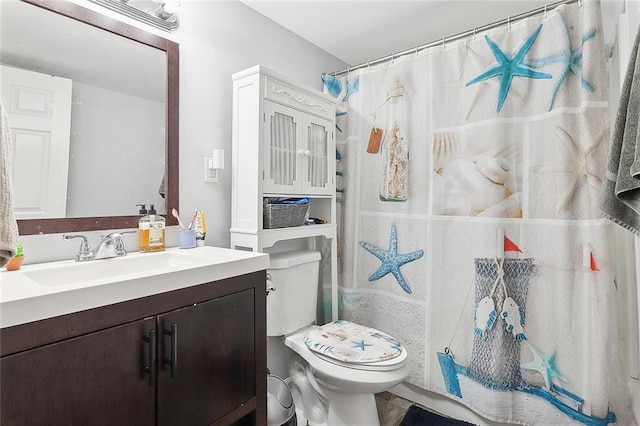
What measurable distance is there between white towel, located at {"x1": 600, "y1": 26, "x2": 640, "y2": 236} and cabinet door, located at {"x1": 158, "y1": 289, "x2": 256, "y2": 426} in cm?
118

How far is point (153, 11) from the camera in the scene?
Answer: 1407 mm

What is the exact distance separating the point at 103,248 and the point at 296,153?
96 cm

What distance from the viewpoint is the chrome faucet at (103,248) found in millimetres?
1157

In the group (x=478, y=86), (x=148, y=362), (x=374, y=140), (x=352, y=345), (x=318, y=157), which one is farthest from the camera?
(x=374, y=140)

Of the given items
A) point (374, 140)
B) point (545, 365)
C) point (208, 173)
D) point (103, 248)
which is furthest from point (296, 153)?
point (545, 365)

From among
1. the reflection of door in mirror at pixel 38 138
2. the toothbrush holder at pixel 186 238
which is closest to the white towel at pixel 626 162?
the toothbrush holder at pixel 186 238

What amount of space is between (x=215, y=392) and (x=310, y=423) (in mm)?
881

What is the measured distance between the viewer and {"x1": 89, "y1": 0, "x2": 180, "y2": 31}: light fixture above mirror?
4.31 feet

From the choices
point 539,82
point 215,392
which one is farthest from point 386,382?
point 539,82

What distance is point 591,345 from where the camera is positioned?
1370 millimetres

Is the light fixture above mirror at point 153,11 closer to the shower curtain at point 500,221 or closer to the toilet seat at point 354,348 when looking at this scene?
the shower curtain at point 500,221

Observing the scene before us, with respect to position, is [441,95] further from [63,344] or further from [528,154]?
[63,344]

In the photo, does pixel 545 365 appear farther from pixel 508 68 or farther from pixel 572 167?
pixel 508 68

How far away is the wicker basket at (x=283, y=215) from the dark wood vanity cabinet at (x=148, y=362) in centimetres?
42
